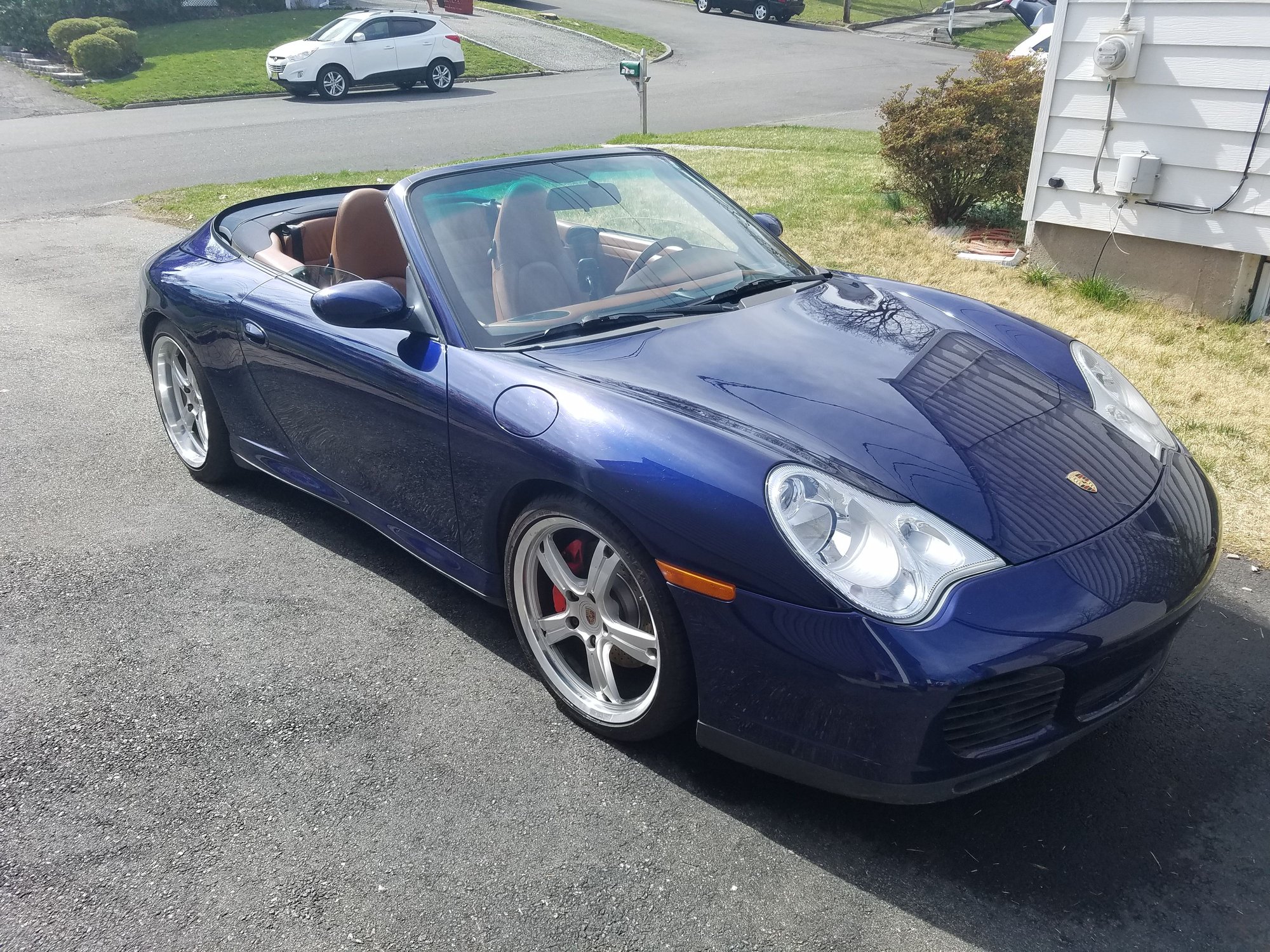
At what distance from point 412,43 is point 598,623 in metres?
21.2

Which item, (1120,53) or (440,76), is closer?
(1120,53)

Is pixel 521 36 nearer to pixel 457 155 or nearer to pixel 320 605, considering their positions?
pixel 457 155

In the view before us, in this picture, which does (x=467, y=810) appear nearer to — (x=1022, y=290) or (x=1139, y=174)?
(x=1022, y=290)

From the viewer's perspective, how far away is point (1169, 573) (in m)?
2.50

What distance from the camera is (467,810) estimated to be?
262 centimetres

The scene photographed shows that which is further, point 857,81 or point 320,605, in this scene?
point 857,81

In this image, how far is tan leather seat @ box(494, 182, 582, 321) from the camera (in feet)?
10.6

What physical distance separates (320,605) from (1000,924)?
2.35m

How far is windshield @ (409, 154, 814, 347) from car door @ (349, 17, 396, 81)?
19189 mm

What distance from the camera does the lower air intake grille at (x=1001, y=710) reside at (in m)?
2.23

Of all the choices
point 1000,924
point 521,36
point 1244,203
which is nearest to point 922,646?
point 1000,924

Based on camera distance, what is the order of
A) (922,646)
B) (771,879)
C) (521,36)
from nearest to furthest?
(922,646) → (771,879) → (521,36)

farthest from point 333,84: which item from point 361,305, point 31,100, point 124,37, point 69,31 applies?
point 361,305

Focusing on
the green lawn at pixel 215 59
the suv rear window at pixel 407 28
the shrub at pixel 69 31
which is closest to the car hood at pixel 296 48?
the green lawn at pixel 215 59
